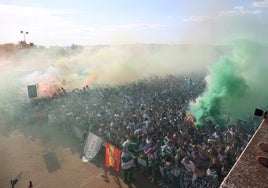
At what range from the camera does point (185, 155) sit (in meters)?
11.3

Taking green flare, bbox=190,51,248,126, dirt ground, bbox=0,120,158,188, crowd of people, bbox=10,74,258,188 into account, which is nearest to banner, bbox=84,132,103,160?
dirt ground, bbox=0,120,158,188

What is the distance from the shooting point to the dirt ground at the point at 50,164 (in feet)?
40.9

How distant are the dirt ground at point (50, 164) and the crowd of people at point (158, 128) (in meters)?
1.01

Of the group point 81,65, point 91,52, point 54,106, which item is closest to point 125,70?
point 81,65

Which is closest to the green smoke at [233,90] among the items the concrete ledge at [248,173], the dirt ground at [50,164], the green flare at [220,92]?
the green flare at [220,92]

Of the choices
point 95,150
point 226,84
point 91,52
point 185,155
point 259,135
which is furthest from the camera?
point 91,52

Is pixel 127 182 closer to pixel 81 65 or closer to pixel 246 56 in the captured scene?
pixel 246 56

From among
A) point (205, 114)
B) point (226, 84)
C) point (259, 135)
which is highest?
point (259, 135)

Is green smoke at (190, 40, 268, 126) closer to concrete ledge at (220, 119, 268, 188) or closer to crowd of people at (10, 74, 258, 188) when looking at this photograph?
crowd of people at (10, 74, 258, 188)

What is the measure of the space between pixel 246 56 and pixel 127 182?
16226 millimetres

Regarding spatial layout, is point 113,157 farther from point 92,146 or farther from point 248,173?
point 248,173

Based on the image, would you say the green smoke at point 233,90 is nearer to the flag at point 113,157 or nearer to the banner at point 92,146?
the flag at point 113,157

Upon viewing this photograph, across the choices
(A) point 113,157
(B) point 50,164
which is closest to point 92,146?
(A) point 113,157

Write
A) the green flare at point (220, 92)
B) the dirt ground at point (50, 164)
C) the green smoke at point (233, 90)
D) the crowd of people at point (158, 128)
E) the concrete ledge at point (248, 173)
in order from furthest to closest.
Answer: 1. the green smoke at point (233, 90)
2. the green flare at point (220, 92)
3. the dirt ground at point (50, 164)
4. the crowd of people at point (158, 128)
5. the concrete ledge at point (248, 173)
